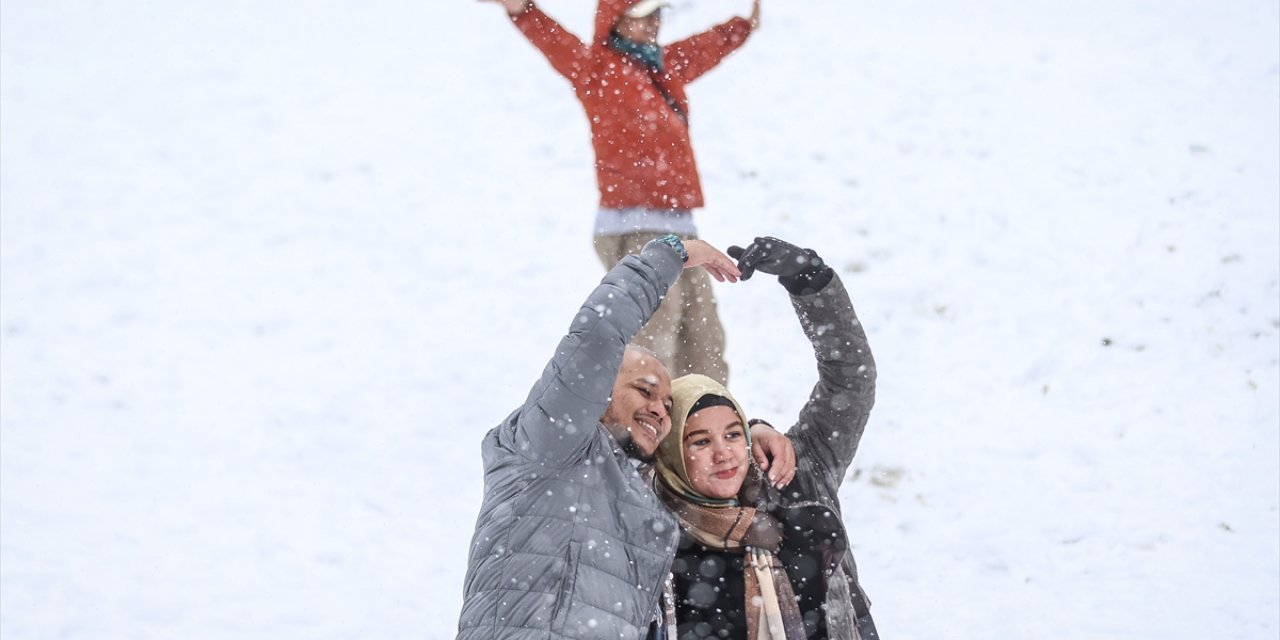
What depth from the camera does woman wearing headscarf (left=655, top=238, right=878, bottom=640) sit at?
2783 millimetres

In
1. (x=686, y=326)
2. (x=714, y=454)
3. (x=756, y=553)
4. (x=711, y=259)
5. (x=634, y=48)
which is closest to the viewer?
(x=756, y=553)

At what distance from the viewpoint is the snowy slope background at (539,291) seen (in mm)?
5070

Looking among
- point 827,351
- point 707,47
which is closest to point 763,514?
point 827,351

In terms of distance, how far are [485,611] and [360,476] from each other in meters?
3.41

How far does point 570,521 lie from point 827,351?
1064mm

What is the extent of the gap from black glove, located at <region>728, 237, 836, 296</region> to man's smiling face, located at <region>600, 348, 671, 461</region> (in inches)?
16.7

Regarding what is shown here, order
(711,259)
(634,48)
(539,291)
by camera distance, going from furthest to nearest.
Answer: (539,291) → (634,48) → (711,259)

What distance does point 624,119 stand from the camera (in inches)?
193

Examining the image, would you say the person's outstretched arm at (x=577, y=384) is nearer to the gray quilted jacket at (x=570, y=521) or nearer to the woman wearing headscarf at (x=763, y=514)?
the gray quilted jacket at (x=570, y=521)

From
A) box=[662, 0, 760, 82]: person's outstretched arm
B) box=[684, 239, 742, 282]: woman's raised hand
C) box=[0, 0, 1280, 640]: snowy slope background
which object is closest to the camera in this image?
box=[684, 239, 742, 282]: woman's raised hand

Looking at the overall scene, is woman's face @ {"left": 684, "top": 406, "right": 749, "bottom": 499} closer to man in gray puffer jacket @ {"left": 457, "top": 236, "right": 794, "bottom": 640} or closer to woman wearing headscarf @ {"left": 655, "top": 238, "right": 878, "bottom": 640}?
Answer: woman wearing headscarf @ {"left": 655, "top": 238, "right": 878, "bottom": 640}

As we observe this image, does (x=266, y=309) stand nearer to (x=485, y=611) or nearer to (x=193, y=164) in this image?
(x=193, y=164)

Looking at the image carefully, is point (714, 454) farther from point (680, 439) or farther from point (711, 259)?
point (711, 259)

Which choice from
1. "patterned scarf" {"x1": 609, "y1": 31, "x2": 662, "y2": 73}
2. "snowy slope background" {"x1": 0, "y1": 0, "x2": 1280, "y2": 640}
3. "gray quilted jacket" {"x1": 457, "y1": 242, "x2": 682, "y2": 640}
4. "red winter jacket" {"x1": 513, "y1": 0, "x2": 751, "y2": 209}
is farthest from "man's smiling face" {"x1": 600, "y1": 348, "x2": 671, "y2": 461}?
"patterned scarf" {"x1": 609, "y1": 31, "x2": 662, "y2": 73}
